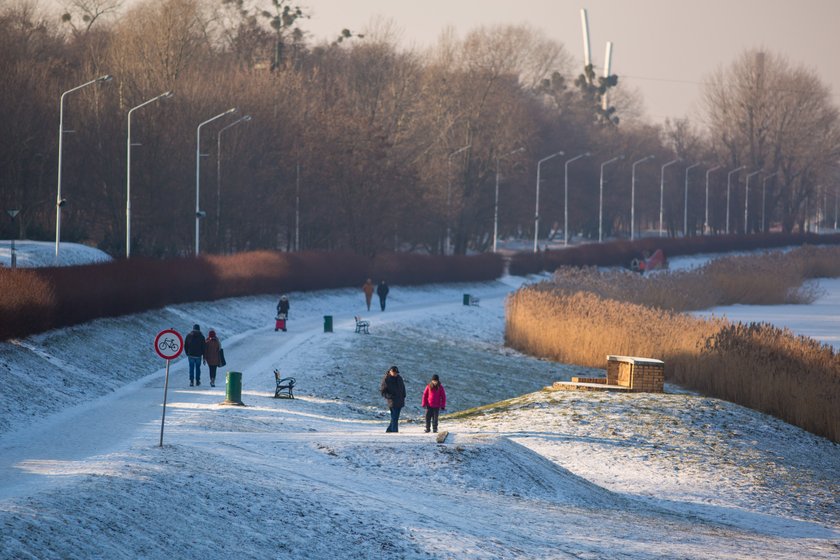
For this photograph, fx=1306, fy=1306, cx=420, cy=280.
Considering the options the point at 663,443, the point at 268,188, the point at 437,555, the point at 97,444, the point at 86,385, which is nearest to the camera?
the point at 437,555

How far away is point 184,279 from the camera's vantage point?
172 feet

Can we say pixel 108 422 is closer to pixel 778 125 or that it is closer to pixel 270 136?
pixel 270 136

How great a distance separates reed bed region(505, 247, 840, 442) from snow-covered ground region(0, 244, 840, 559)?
1745mm

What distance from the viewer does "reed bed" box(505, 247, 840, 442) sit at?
115 ft

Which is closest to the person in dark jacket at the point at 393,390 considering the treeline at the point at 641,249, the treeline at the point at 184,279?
the treeline at the point at 184,279

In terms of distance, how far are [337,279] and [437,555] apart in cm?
5280

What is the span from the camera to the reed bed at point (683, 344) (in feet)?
115

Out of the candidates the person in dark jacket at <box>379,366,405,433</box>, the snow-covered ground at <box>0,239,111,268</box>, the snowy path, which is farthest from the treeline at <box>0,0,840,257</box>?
the person in dark jacket at <box>379,366,405,433</box>

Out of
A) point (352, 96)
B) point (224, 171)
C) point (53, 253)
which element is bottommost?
point (53, 253)

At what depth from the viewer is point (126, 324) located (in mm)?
42781

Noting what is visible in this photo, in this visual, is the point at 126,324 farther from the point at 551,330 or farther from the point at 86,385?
the point at 551,330

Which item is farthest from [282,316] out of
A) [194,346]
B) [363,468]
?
[363,468]

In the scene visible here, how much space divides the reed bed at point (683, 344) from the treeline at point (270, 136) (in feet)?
49.2

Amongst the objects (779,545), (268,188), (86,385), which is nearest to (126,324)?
(86,385)
